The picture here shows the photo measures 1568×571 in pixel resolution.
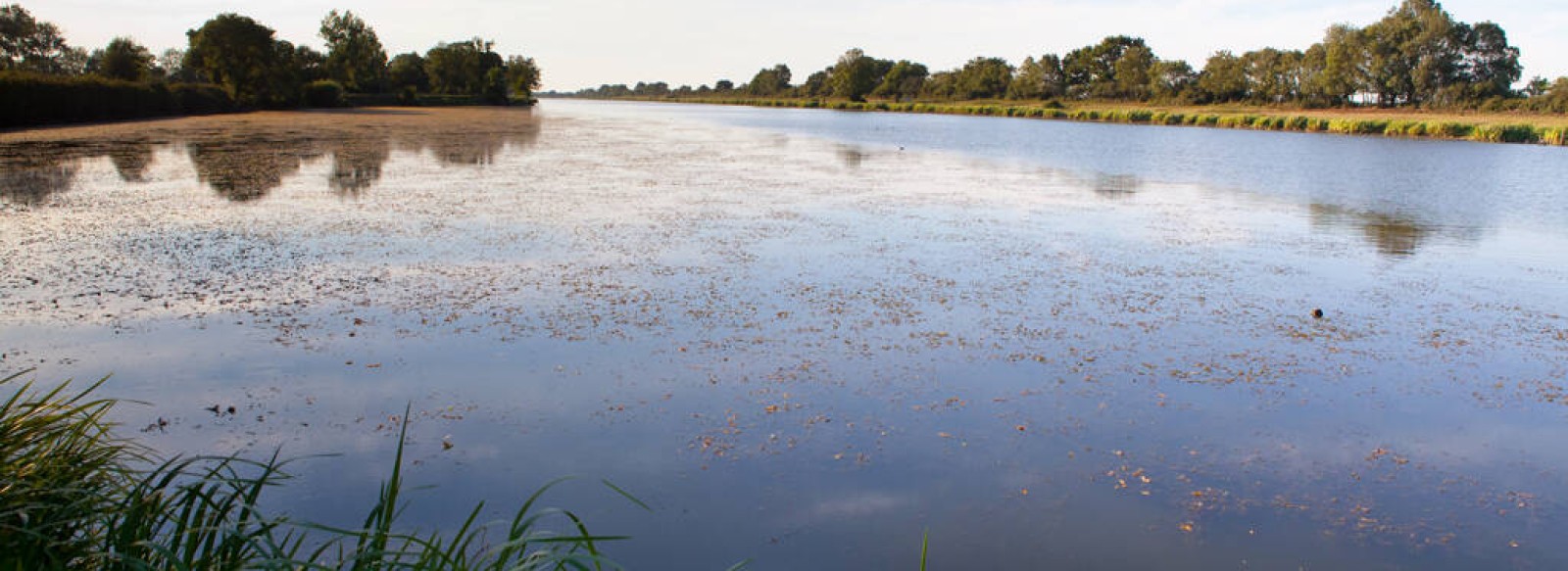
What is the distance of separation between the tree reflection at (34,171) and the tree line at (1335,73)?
68.7 metres

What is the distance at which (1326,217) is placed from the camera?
14.7 metres

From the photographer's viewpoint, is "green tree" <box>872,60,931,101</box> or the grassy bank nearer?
the grassy bank

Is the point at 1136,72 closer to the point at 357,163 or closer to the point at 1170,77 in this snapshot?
the point at 1170,77

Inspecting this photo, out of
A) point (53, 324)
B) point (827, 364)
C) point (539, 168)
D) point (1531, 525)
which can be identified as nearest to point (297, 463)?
point (827, 364)

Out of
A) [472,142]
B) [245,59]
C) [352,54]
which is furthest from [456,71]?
[472,142]

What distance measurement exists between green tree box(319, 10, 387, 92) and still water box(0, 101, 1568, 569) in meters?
66.6

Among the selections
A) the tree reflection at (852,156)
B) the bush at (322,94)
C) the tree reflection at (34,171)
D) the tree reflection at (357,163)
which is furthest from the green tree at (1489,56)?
the tree reflection at (34,171)

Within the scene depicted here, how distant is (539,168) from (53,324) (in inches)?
558

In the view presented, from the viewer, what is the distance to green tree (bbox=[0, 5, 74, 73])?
199 feet

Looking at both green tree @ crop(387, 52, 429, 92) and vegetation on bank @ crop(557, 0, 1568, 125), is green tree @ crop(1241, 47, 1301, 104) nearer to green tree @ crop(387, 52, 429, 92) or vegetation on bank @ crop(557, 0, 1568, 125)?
vegetation on bank @ crop(557, 0, 1568, 125)

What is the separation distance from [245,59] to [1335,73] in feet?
257

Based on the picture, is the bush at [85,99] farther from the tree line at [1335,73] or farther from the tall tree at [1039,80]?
the tall tree at [1039,80]

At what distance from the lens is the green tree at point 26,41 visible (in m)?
60.6

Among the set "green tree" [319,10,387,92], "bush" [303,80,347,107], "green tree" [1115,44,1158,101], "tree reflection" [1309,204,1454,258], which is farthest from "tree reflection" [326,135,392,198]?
"green tree" [1115,44,1158,101]
